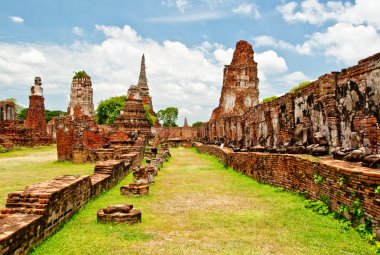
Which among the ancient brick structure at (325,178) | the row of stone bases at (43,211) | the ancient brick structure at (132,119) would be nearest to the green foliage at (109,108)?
the ancient brick structure at (132,119)

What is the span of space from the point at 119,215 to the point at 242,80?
3080 centimetres

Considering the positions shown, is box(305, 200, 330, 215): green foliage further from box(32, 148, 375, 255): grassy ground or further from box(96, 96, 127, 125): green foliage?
box(96, 96, 127, 125): green foliage

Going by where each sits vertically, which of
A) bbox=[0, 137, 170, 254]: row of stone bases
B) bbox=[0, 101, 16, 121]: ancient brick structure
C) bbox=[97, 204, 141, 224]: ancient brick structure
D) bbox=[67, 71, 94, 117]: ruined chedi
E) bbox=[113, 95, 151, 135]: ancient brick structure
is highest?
bbox=[67, 71, 94, 117]: ruined chedi

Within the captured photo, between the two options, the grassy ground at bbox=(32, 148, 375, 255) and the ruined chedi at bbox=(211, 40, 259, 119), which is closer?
the grassy ground at bbox=(32, 148, 375, 255)

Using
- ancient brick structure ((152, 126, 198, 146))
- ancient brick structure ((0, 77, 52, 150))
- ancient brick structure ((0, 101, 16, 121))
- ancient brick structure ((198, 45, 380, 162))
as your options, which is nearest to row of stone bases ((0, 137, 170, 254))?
ancient brick structure ((198, 45, 380, 162))

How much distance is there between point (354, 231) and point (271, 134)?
832 centimetres

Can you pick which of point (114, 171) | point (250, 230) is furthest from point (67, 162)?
point (250, 230)

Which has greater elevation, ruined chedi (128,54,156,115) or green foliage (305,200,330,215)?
ruined chedi (128,54,156,115)

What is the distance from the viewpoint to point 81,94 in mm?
42312

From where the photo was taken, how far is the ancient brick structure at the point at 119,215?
5.05 metres

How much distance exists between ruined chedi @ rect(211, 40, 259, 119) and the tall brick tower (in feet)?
55.3

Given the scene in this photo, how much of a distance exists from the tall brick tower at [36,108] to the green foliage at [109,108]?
2008 centimetres

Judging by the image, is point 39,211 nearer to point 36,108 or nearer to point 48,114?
point 36,108

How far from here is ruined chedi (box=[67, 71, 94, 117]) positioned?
41.6 metres
